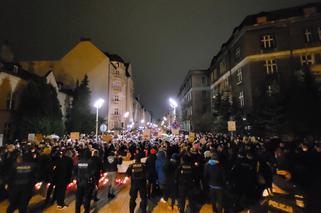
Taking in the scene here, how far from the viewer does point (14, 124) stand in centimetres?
2738

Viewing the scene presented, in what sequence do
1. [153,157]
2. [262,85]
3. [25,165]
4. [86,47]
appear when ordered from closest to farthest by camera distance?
[25,165] < [153,157] < [262,85] < [86,47]

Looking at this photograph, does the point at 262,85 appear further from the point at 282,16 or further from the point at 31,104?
the point at 31,104

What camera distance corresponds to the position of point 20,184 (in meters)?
6.61

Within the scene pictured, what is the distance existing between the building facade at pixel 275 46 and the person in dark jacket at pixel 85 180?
77.8 ft

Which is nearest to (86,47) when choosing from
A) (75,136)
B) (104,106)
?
(104,106)

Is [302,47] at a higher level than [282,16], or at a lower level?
lower

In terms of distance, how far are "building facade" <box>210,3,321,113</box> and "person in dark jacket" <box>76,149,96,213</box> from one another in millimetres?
23706

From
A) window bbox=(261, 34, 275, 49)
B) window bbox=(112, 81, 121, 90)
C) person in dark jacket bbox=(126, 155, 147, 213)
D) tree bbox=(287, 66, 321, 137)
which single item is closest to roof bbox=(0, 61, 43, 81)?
window bbox=(112, 81, 121, 90)

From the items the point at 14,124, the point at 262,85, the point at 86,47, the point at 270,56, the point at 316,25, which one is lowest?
the point at 14,124

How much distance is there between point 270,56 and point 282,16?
629cm

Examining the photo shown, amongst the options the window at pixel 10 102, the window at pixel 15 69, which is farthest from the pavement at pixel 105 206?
the window at pixel 15 69

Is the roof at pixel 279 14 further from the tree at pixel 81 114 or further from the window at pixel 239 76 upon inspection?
the tree at pixel 81 114

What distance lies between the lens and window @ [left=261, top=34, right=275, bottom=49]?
1151 inches

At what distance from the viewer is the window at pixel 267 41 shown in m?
29.2
